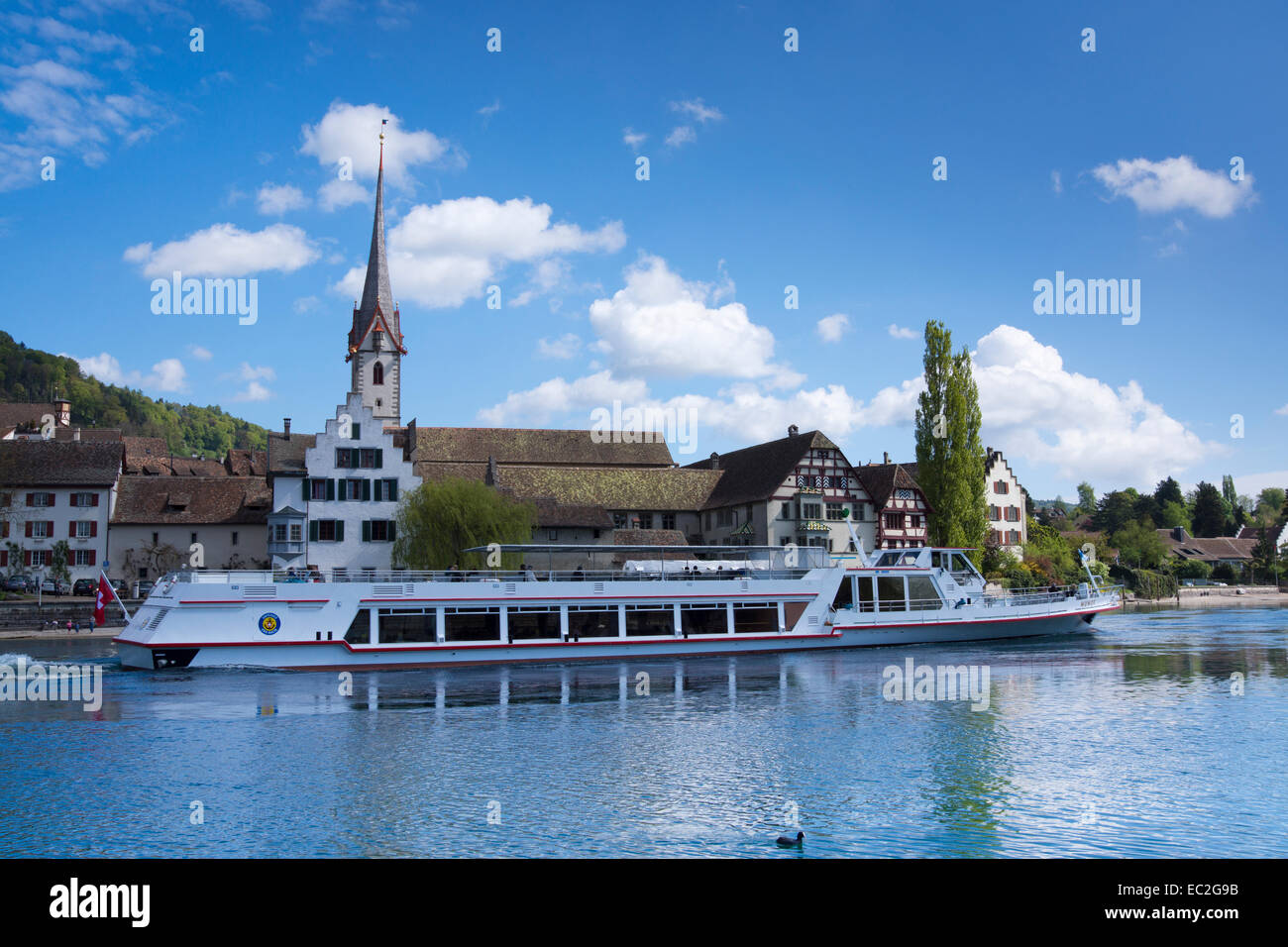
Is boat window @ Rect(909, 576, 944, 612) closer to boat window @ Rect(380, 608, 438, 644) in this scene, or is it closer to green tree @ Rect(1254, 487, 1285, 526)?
boat window @ Rect(380, 608, 438, 644)

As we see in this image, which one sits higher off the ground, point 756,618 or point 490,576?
point 490,576

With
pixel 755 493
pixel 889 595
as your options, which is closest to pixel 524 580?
pixel 889 595

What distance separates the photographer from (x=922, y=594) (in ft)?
161

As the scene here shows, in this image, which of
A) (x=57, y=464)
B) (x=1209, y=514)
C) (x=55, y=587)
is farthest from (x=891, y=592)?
(x=1209, y=514)

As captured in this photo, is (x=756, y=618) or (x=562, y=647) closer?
(x=562, y=647)

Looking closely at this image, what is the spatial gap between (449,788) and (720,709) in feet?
37.8

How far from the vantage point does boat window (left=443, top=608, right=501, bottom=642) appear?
4169 cm

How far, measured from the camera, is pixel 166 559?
231ft

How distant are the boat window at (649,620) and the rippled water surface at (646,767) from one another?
6.39 meters

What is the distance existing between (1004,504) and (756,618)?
5515 cm

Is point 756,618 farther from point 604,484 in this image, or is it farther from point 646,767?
point 604,484

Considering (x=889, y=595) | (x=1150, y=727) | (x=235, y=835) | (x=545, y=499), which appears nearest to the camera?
(x=235, y=835)

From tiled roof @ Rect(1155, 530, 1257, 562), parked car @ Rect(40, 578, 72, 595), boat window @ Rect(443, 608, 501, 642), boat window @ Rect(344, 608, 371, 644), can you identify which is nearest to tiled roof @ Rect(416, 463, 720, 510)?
parked car @ Rect(40, 578, 72, 595)

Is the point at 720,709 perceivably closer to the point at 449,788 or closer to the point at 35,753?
the point at 449,788
